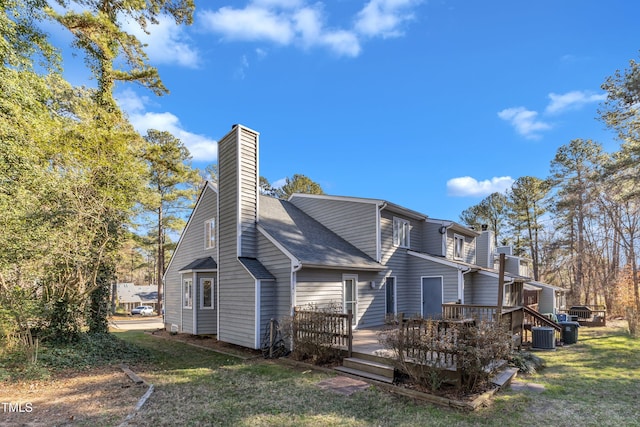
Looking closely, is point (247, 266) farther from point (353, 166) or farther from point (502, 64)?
point (353, 166)

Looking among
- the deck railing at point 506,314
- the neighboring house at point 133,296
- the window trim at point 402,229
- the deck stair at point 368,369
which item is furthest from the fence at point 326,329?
the neighboring house at point 133,296

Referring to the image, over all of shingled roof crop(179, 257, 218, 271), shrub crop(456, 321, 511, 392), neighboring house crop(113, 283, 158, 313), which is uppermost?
shingled roof crop(179, 257, 218, 271)

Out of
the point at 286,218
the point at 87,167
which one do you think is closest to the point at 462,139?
the point at 286,218

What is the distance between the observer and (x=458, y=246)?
1780 centimetres

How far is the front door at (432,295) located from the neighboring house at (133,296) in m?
37.9

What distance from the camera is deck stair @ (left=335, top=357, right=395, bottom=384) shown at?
680cm

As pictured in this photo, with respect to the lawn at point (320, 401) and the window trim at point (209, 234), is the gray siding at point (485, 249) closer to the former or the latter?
the lawn at point (320, 401)

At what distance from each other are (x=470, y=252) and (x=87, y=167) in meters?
18.9

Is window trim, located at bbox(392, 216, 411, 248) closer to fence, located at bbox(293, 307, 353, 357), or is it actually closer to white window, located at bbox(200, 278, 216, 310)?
fence, located at bbox(293, 307, 353, 357)

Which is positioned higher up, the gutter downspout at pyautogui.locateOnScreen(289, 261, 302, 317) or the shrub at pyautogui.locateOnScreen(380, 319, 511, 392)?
the gutter downspout at pyautogui.locateOnScreen(289, 261, 302, 317)

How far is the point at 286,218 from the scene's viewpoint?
43.6 ft

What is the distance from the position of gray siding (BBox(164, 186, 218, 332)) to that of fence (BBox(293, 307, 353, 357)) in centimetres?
581

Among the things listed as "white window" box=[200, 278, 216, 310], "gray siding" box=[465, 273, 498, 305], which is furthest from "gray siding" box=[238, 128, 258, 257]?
"gray siding" box=[465, 273, 498, 305]

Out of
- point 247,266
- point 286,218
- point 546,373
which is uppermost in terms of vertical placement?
point 286,218
